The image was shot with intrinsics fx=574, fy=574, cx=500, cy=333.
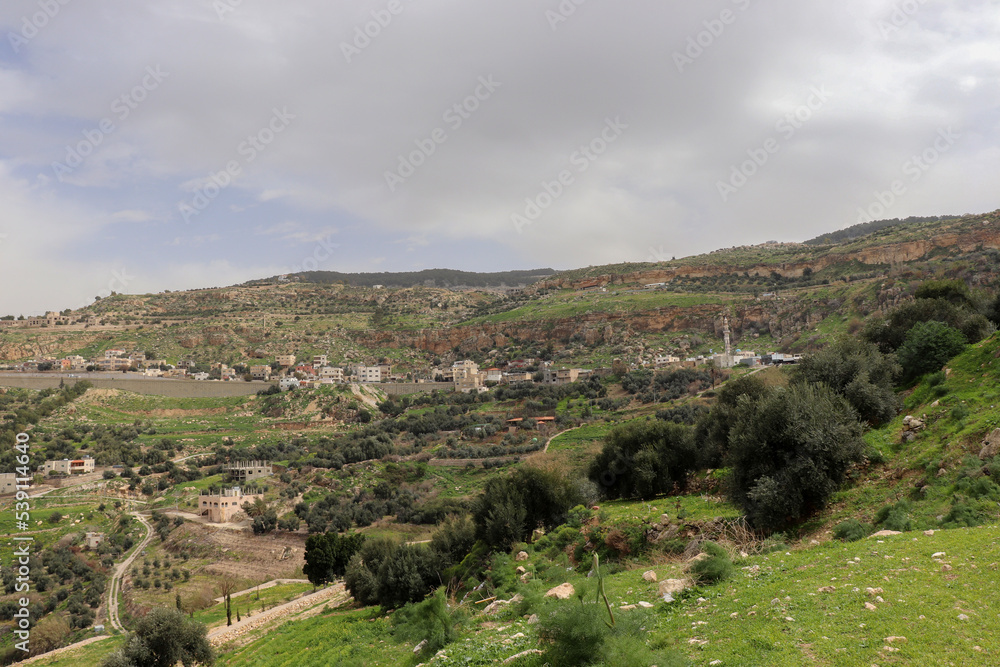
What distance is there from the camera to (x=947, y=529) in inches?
→ 347

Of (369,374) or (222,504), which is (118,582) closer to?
(222,504)

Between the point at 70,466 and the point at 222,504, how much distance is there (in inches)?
592

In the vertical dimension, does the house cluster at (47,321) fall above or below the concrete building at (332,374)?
above

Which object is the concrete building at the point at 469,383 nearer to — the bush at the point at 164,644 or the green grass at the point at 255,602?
the green grass at the point at 255,602

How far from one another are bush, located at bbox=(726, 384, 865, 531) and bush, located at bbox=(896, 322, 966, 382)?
6.55 metres

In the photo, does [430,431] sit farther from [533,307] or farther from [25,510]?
[533,307]

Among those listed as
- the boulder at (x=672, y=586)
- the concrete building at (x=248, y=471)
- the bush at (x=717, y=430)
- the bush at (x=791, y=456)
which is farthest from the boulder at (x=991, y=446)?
the concrete building at (x=248, y=471)

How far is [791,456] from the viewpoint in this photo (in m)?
12.7

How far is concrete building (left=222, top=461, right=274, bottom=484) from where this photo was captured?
151 ft

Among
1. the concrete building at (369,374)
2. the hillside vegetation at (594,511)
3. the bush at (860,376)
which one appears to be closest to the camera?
the hillside vegetation at (594,511)

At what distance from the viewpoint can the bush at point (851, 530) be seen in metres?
9.90

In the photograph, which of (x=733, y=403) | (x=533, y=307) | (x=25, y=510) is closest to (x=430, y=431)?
(x=25, y=510)

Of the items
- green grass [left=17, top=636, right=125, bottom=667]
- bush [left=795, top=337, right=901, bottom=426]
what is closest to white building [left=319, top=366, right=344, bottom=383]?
green grass [left=17, top=636, right=125, bottom=667]

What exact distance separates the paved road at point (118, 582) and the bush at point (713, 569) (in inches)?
1060
